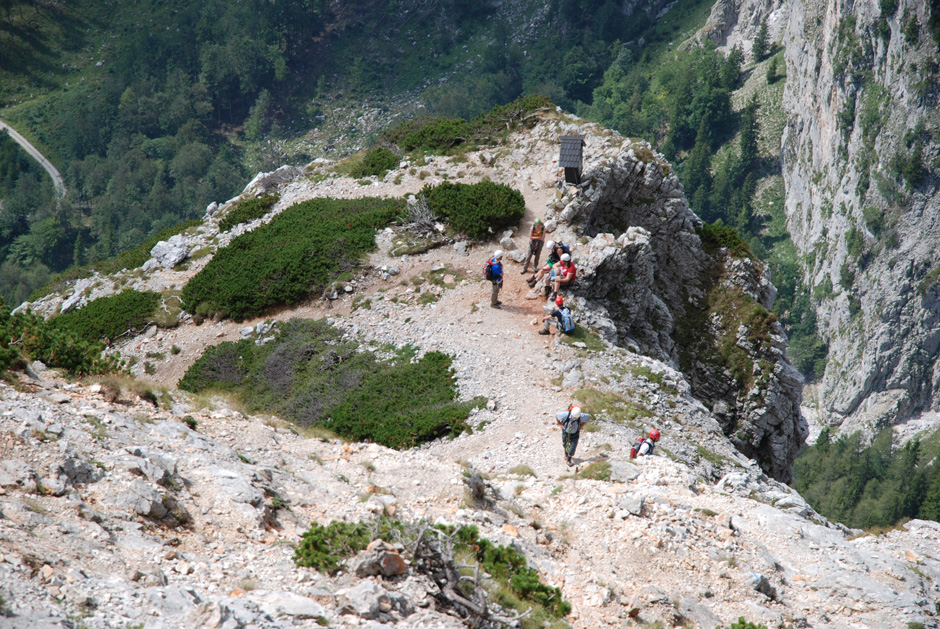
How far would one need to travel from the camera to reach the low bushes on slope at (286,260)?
3369 cm

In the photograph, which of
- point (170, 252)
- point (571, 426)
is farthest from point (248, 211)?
point (571, 426)

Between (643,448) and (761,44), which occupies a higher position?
(761,44)

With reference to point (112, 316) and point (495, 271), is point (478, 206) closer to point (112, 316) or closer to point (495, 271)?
point (495, 271)

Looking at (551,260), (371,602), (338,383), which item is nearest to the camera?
(371,602)

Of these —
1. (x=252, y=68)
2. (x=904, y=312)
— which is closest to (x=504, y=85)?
(x=252, y=68)

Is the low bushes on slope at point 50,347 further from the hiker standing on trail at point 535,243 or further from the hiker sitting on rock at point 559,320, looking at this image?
the hiker standing on trail at point 535,243

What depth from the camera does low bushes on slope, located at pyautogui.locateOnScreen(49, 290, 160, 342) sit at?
3406 centimetres

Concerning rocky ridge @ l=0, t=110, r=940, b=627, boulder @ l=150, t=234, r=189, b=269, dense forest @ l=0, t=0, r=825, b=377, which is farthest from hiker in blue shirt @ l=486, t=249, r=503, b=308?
dense forest @ l=0, t=0, r=825, b=377

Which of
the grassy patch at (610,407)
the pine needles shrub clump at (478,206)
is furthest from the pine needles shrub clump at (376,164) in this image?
the grassy patch at (610,407)

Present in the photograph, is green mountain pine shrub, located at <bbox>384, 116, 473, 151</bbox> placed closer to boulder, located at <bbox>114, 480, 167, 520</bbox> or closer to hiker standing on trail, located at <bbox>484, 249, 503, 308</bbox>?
hiker standing on trail, located at <bbox>484, 249, 503, 308</bbox>

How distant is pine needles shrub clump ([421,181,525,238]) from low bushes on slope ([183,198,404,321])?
2.64m

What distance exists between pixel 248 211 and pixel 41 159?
6599 inches

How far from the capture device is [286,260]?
34.8 metres

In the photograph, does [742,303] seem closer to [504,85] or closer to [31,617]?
[31,617]
